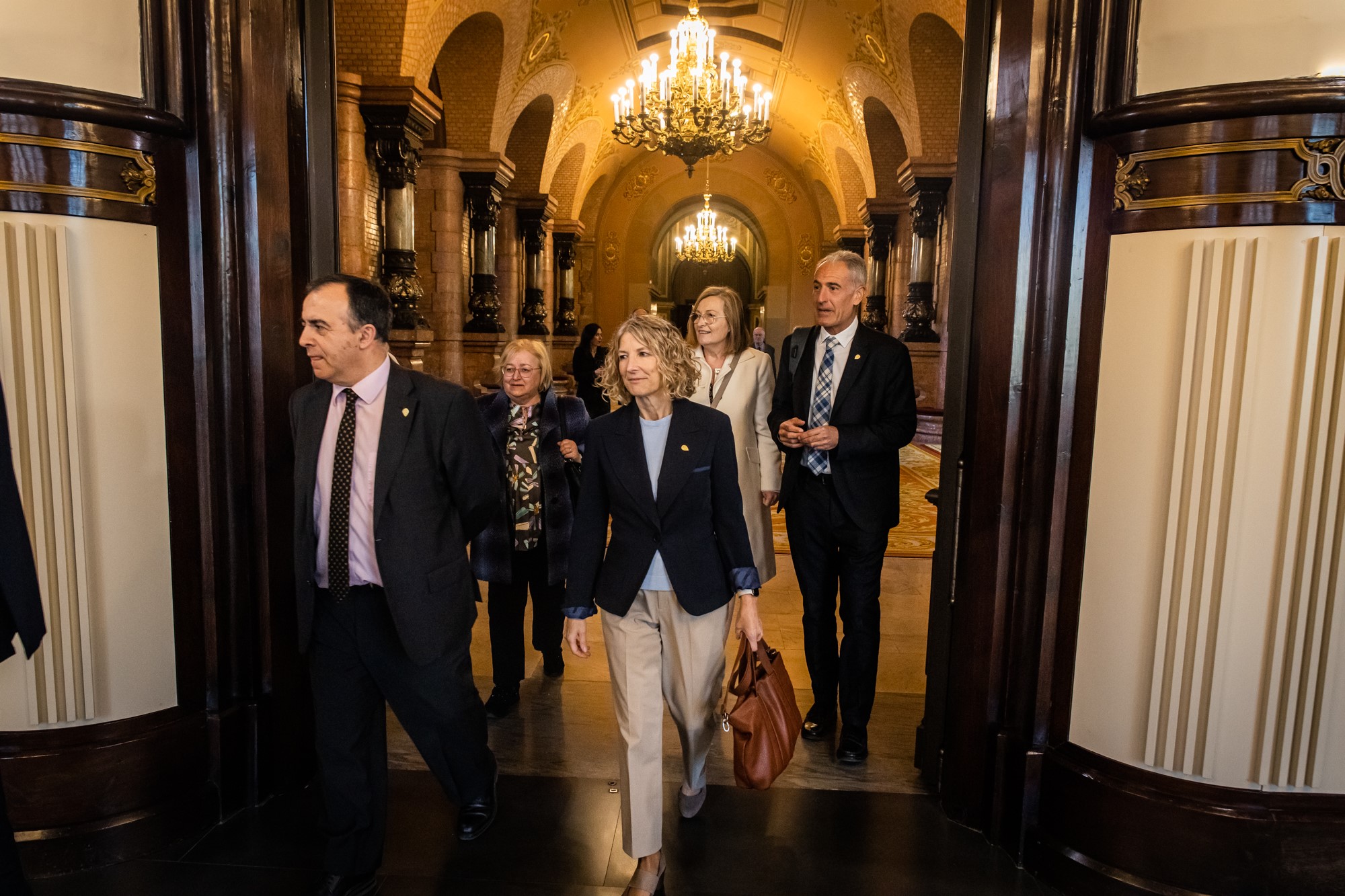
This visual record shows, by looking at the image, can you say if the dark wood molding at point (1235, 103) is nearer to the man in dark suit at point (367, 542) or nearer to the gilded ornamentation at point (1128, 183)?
the gilded ornamentation at point (1128, 183)

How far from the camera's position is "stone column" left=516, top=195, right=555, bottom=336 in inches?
595

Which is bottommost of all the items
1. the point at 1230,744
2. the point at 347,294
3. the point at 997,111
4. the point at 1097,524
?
the point at 1230,744

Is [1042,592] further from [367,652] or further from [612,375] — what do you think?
[367,652]

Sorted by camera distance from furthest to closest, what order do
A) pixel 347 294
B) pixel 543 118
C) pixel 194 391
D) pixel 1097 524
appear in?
A: pixel 543 118, pixel 194 391, pixel 1097 524, pixel 347 294

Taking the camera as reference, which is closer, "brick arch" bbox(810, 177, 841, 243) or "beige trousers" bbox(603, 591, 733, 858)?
"beige trousers" bbox(603, 591, 733, 858)

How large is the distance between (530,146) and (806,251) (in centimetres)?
924

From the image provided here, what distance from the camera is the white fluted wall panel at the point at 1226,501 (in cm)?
226

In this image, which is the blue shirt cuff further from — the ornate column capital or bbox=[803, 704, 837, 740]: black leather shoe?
the ornate column capital

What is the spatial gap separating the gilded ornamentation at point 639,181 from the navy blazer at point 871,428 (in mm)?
19177

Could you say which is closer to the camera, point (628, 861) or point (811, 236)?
point (628, 861)

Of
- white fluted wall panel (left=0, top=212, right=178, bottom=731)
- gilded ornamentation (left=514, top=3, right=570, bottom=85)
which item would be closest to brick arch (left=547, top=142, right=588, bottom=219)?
gilded ornamentation (left=514, top=3, right=570, bottom=85)

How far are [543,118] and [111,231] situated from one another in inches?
491

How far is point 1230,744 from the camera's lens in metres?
2.40

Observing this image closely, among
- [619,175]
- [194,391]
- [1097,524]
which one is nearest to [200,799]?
[194,391]
